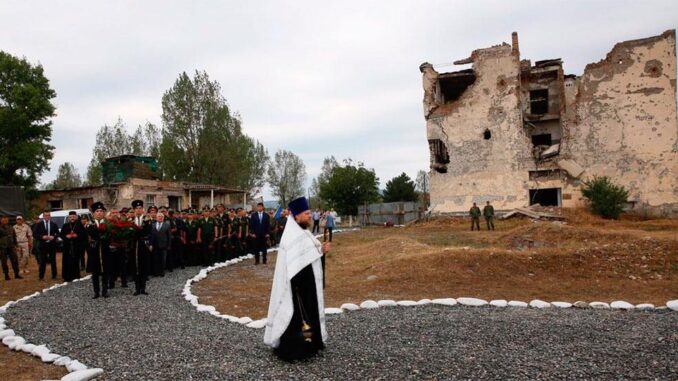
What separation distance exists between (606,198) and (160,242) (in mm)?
24456

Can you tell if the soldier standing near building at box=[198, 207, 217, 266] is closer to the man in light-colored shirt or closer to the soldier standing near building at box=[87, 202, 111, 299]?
the soldier standing near building at box=[87, 202, 111, 299]

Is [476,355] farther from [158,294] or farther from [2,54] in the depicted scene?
[2,54]

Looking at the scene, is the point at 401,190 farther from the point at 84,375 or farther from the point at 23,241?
the point at 84,375

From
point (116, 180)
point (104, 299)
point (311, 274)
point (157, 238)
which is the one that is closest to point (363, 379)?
point (311, 274)

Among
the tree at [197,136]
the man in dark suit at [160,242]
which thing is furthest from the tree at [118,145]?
the man in dark suit at [160,242]

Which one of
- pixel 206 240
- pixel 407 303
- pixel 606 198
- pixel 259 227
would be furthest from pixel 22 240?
pixel 606 198

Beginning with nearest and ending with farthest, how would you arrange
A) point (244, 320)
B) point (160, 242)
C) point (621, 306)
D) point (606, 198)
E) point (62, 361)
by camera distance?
point (62, 361) < point (244, 320) < point (621, 306) < point (160, 242) < point (606, 198)

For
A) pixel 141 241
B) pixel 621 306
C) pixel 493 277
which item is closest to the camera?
pixel 621 306

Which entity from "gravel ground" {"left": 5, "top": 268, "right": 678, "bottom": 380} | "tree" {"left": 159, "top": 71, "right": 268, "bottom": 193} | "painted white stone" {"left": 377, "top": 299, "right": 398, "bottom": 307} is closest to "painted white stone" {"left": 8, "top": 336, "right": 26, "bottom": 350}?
"gravel ground" {"left": 5, "top": 268, "right": 678, "bottom": 380}

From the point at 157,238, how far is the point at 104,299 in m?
3.54

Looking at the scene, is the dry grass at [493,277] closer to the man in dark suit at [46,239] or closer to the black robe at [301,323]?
the black robe at [301,323]

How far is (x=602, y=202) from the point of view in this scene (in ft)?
87.4

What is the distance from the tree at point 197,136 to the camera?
40.6m

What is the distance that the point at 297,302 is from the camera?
17.3ft
